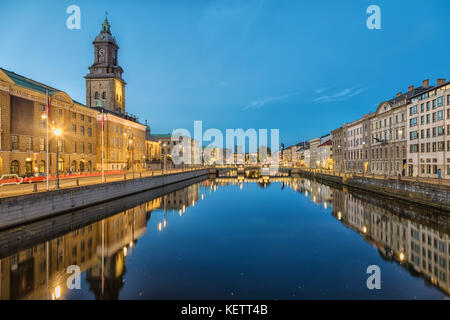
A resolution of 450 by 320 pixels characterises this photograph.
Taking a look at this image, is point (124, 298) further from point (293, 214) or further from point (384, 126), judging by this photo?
point (384, 126)

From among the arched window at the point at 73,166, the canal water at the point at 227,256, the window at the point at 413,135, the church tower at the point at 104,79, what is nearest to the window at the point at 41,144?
the arched window at the point at 73,166

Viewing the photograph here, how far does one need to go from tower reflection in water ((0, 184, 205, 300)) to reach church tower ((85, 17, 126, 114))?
237 ft

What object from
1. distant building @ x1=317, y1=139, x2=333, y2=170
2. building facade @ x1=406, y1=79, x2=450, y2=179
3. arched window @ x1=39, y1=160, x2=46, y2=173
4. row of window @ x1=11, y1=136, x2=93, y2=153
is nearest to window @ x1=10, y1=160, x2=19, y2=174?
row of window @ x1=11, y1=136, x2=93, y2=153

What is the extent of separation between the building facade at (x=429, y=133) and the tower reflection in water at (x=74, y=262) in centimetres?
4632

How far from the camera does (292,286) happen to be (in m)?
13.0

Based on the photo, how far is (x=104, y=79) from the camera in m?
86.9

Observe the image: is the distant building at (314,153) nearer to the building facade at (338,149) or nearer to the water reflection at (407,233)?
the building facade at (338,149)

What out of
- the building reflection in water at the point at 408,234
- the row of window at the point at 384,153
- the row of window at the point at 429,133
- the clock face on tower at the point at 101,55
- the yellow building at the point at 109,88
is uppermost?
the clock face on tower at the point at 101,55

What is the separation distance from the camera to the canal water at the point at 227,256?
1255cm

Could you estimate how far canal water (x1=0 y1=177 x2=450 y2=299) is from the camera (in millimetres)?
12555

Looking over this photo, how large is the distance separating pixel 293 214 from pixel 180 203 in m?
17.5

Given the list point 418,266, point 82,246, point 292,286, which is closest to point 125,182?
point 82,246

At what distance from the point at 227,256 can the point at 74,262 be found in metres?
9.65

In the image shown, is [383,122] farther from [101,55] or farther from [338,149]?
[101,55]
